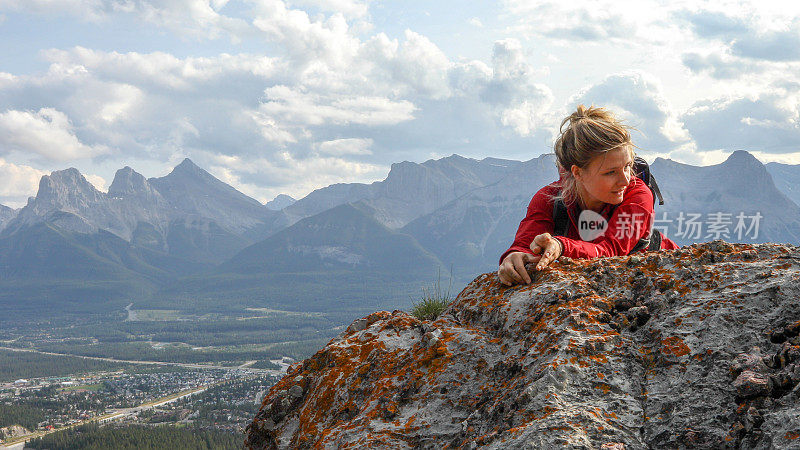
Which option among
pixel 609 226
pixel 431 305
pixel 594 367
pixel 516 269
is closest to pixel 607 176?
pixel 609 226

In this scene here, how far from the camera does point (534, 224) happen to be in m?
4.89

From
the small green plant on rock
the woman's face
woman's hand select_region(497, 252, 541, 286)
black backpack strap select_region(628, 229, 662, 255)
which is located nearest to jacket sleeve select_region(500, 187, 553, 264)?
woman's hand select_region(497, 252, 541, 286)

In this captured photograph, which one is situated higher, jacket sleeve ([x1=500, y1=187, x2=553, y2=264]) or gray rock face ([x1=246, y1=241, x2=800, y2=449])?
jacket sleeve ([x1=500, y1=187, x2=553, y2=264])

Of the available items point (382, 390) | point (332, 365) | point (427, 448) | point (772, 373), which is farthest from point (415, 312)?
point (772, 373)

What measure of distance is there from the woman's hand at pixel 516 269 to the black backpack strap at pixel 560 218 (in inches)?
19.7

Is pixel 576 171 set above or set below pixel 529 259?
above

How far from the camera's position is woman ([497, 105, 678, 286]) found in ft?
14.4

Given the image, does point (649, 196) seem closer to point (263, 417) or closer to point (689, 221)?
point (689, 221)

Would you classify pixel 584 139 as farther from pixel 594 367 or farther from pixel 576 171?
pixel 594 367

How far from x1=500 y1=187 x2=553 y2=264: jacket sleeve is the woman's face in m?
0.44

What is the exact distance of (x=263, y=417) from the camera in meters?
5.25

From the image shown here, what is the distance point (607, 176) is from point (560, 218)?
0.65 meters

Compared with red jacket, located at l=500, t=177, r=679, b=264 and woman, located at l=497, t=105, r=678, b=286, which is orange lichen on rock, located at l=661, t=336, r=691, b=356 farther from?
red jacket, located at l=500, t=177, r=679, b=264

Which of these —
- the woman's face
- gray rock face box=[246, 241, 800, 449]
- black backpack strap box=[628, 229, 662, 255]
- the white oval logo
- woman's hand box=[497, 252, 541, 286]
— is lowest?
gray rock face box=[246, 241, 800, 449]
